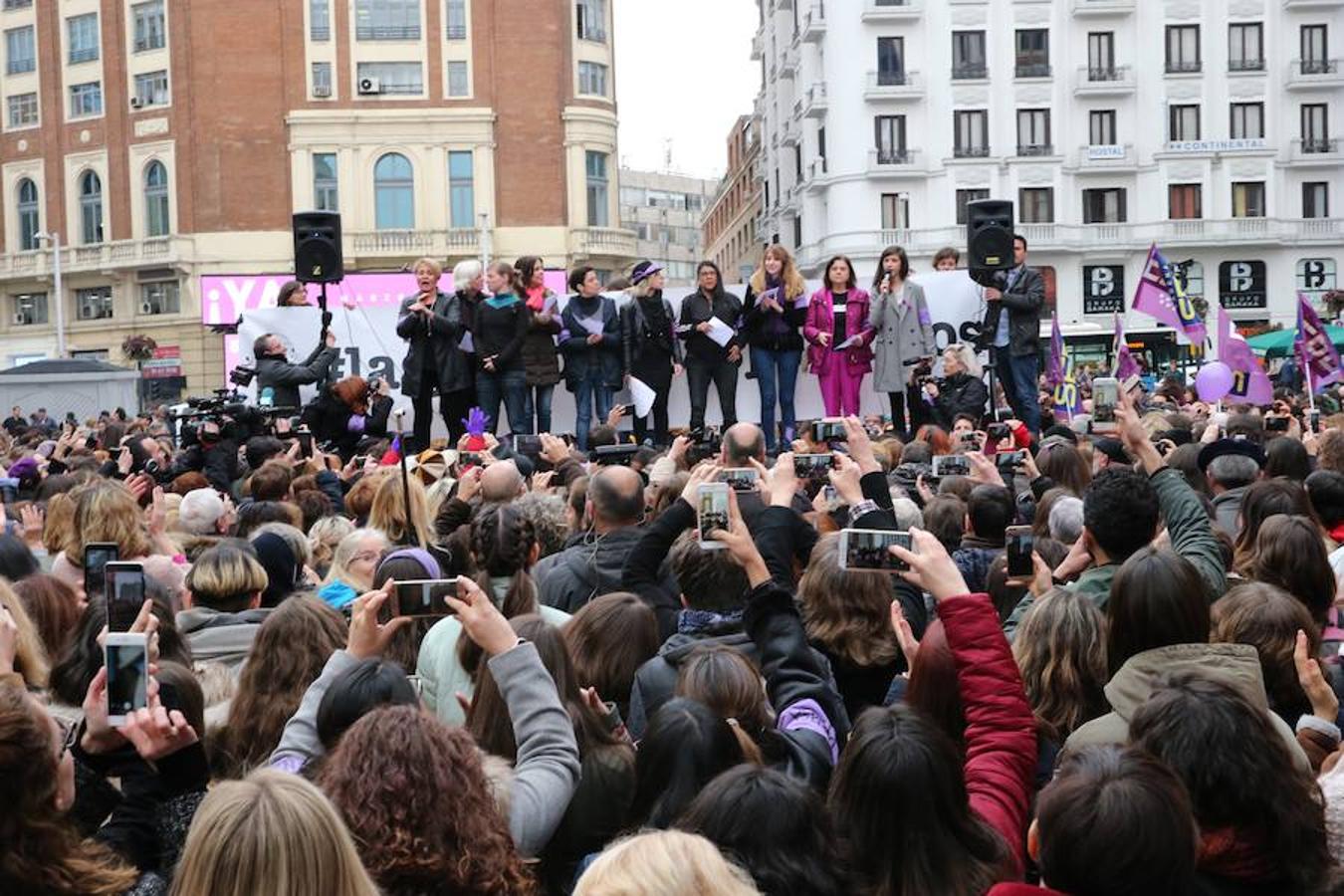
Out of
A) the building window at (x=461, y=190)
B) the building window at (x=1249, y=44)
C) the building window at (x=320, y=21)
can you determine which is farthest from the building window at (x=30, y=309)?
the building window at (x=1249, y=44)

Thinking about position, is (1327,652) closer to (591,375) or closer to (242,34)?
(591,375)

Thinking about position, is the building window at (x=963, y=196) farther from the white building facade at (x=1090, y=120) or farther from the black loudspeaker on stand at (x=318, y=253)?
the black loudspeaker on stand at (x=318, y=253)

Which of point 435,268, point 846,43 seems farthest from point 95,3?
point 435,268

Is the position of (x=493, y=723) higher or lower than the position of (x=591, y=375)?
lower

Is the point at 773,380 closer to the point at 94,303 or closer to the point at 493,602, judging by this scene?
the point at 493,602

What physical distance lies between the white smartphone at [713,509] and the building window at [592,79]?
5191 cm

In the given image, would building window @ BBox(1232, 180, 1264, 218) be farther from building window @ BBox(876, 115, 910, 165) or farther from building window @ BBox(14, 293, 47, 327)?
building window @ BBox(14, 293, 47, 327)

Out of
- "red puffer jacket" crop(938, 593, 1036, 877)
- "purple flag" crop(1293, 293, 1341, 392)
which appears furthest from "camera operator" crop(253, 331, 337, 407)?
"red puffer jacket" crop(938, 593, 1036, 877)

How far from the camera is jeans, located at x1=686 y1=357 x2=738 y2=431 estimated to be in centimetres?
1458

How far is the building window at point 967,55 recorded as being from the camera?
193ft

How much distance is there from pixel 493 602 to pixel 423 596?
1453 millimetres

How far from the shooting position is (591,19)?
184 ft

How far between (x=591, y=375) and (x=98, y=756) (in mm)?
11014

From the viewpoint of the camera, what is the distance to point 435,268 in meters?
13.8
